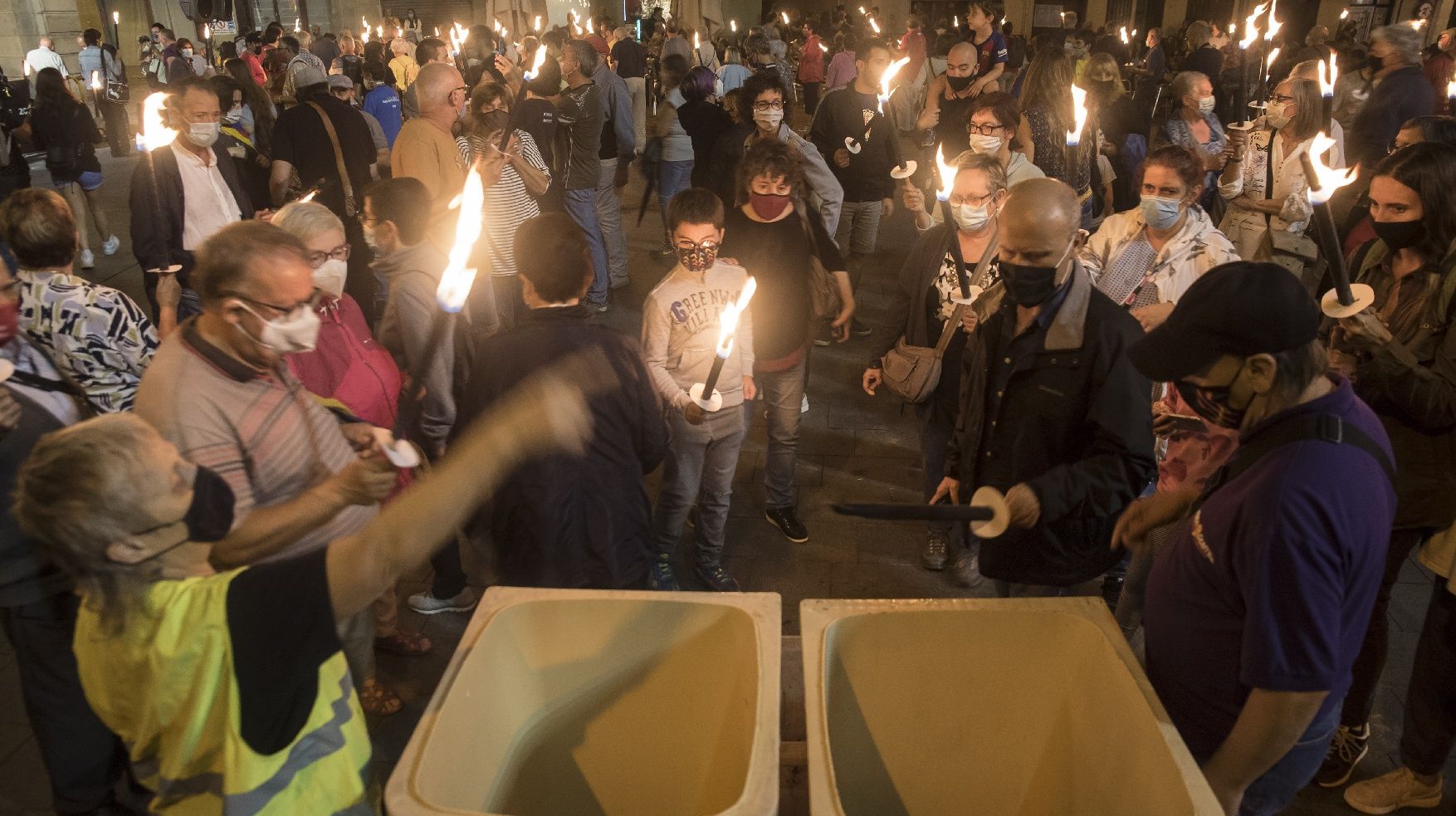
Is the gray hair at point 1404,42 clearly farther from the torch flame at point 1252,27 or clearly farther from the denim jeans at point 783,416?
the denim jeans at point 783,416

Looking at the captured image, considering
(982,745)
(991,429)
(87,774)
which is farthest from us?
(991,429)

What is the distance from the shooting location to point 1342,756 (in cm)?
348

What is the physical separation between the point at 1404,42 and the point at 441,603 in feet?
27.0

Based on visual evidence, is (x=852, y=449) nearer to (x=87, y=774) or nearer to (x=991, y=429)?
(x=991, y=429)

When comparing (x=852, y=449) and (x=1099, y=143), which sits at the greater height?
(x=1099, y=143)

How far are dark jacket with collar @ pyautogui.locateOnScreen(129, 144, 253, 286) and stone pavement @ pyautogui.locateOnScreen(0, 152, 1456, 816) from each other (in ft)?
7.47

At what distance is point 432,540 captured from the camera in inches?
76.4

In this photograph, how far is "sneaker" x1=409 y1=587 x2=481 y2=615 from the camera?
452cm

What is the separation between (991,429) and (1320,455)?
142cm

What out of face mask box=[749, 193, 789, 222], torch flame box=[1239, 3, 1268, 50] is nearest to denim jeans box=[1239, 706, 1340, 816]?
face mask box=[749, 193, 789, 222]

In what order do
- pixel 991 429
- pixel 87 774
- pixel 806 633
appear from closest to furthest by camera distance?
pixel 806 633
pixel 87 774
pixel 991 429

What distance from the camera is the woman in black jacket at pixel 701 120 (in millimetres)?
8031

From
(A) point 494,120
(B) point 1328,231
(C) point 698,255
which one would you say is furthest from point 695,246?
(A) point 494,120

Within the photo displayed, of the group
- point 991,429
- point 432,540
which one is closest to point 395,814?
point 432,540
